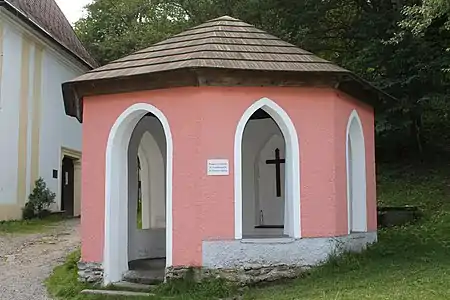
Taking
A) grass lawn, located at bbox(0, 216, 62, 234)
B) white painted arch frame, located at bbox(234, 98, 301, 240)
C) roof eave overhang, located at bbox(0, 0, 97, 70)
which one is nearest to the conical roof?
white painted arch frame, located at bbox(234, 98, 301, 240)

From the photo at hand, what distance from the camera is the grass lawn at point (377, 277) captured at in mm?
7504

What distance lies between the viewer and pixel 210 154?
348 inches

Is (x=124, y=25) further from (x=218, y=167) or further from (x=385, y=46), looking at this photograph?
(x=218, y=167)

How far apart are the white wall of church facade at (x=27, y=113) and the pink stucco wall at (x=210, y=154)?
31.1ft

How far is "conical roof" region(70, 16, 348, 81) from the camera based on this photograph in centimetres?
898

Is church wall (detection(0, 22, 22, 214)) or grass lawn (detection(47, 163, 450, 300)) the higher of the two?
church wall (detection(0, 22, 22, 214))

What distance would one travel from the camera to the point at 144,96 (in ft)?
30.5

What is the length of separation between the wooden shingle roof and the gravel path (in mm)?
3114

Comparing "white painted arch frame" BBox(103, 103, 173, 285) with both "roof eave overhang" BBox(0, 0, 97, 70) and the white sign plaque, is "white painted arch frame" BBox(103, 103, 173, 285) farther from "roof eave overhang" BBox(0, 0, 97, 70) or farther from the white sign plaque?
"roof eave overhang" BBox(0, 0, 97, 70)

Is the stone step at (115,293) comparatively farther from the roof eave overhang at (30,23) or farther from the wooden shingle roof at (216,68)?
the roof eave overhang at (30,23)

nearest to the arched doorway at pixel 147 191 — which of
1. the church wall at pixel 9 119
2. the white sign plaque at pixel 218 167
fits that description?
the white sign plaque at pixel 218 167

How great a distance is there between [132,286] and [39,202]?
1117 centimetres

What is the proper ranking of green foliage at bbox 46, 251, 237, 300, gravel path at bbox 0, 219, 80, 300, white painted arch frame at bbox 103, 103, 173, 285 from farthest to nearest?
gravel path at bbox 0, 219, 80, 300, white painted arch frame at bbox 103, 103, 173, 285, green foliage at bbox 46, 251, 237, 300

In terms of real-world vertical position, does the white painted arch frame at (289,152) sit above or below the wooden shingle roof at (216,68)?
below
